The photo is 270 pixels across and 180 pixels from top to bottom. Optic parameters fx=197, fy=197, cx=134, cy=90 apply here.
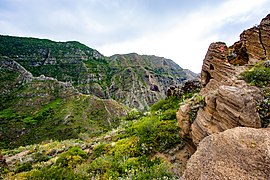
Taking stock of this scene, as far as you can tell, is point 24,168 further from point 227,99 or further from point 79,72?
point 79,72

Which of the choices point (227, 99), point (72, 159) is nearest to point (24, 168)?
point (72, 159)

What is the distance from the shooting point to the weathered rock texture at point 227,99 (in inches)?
273

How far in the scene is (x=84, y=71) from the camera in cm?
17438

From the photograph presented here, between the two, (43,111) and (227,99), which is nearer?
(227,99)

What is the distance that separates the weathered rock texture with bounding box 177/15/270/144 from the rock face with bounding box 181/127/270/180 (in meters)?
1.49

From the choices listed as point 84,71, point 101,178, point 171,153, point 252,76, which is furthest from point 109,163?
point 84,71

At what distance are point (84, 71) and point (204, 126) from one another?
6836 inches

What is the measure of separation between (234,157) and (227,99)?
10.2 ft

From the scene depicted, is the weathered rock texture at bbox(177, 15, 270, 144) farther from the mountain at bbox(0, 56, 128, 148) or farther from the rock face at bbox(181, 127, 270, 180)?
the mountain at bbox(0, 56, 128, 148)

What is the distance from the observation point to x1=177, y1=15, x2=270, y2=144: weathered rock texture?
6.95m

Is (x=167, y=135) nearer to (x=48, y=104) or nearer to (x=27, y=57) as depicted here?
(x=48, y=104)

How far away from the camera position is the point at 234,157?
4914 mm

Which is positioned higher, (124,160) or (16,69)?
(16,69)

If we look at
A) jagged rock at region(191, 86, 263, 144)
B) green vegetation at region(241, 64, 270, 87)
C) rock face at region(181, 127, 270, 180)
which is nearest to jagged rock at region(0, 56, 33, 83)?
jagged rock at region(191, 86, 263, 144)
